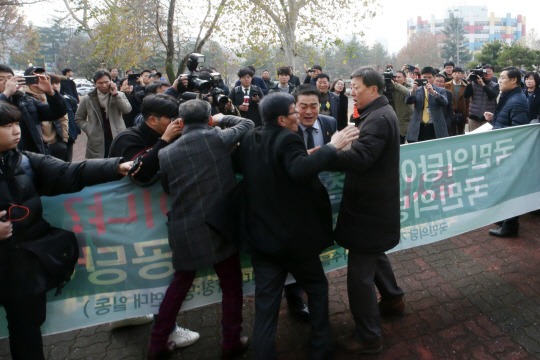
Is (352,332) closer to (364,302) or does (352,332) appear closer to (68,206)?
(364,302)

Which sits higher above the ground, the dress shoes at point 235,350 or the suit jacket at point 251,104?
the suit jacket at point 251,104

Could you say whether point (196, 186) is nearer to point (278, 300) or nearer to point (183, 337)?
point (278, 300)

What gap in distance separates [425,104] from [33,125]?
6.06 meters

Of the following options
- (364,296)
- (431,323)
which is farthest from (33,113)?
(431,323)

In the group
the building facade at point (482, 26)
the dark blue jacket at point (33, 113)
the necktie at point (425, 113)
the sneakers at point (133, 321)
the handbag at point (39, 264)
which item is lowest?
the sneakers at point (133, 321)

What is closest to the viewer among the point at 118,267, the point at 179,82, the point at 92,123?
the point at 118,267

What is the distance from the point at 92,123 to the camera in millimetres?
5762

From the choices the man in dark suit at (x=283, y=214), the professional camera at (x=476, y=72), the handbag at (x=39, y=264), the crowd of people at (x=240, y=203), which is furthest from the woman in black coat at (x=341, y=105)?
the handbag at (x=39, y=264)

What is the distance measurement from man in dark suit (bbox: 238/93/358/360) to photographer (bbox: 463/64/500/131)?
6877 mm

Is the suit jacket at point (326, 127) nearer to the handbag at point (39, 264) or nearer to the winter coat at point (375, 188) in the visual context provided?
the winter coat at point (375, 188)

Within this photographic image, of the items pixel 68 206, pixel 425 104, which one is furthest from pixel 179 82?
pixel 425 104

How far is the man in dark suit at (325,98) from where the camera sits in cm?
652

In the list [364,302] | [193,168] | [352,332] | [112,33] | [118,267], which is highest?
[112,33]

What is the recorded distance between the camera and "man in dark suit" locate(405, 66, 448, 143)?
23.1ft
